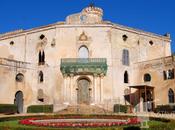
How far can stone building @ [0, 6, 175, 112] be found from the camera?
42906mm

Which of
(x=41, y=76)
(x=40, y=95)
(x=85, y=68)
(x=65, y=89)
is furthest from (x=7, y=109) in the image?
(x=85, y=68)

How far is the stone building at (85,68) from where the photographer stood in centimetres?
4291

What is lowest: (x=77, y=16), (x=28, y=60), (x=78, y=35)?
(x=28, y=60)

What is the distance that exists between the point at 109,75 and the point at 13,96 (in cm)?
1308

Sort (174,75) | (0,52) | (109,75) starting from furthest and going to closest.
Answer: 1. (0,52)
2. (109,75)
3. (174,75)

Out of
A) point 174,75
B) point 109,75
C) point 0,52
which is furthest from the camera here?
point 0,52

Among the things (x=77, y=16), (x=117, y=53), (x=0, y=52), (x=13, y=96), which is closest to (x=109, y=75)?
(x=117, y=53)

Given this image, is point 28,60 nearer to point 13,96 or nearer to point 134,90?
point 13,96

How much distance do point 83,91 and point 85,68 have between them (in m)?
3.19

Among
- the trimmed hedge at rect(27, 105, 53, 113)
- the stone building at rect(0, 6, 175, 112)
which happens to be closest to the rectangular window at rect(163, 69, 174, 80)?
the stone building at rect(0, 6, 175, 112)

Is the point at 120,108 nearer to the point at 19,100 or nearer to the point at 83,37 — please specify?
the point at 83,37

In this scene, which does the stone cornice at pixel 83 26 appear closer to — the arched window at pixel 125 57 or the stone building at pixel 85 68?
the stone building at pixel 85 68

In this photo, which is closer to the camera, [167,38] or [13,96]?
[13,96]

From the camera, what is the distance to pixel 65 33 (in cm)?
4516
